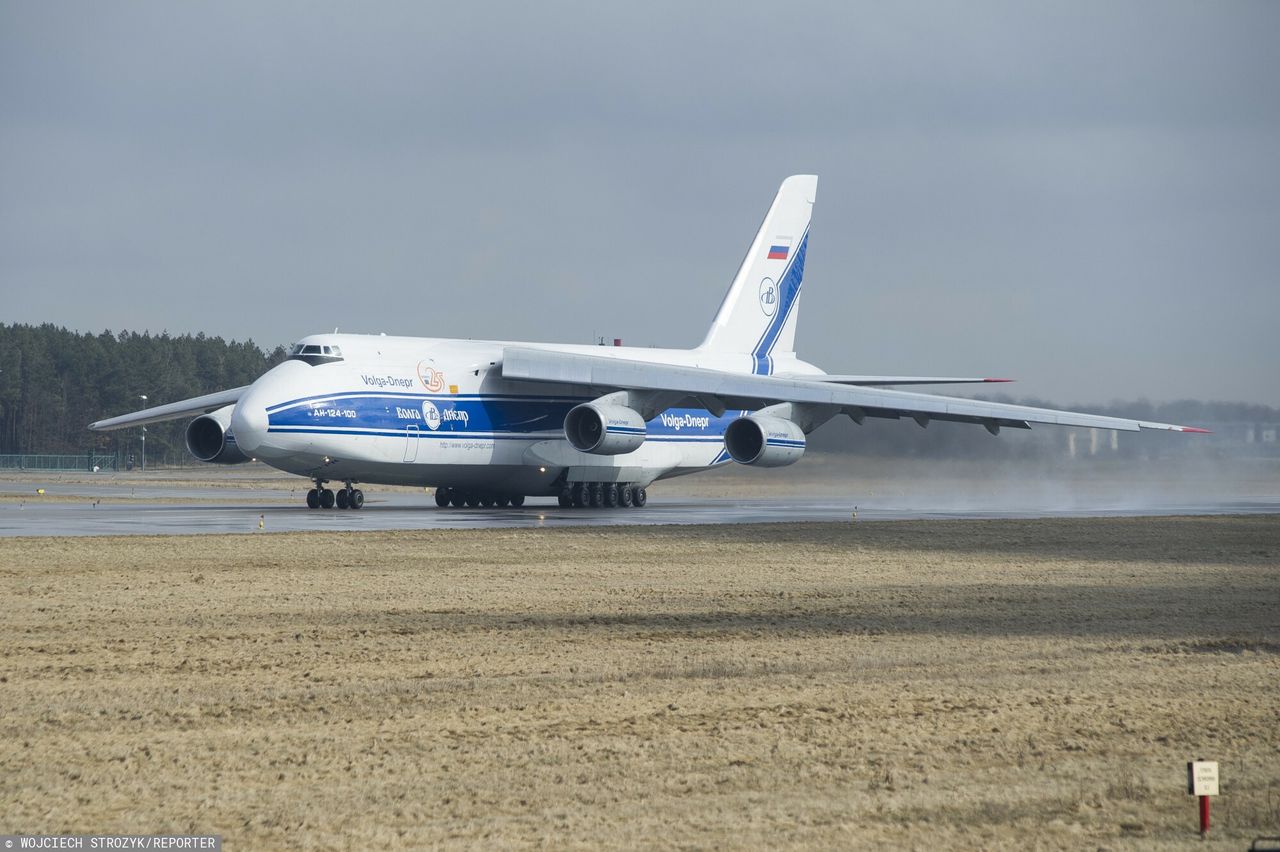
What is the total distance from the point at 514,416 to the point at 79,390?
91123 mm

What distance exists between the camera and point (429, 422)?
104ft

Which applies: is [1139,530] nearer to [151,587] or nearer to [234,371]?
[151,587]

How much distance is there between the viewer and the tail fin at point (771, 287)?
40.7m

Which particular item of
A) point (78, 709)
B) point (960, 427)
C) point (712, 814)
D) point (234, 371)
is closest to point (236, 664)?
point (78, 709)

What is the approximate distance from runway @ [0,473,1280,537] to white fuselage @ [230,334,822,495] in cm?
96

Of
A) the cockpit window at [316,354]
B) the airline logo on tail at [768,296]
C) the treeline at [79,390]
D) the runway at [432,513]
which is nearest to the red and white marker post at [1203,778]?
the runway at [432,513]

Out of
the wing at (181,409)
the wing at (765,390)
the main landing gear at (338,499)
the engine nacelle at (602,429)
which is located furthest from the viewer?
the wing at (181,409)

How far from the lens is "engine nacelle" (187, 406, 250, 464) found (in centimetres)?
3328

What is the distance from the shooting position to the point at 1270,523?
28250 millimetres

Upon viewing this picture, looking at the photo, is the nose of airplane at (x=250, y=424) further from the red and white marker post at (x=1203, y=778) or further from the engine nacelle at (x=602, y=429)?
the red and white marker post at (x=1203, y=778)

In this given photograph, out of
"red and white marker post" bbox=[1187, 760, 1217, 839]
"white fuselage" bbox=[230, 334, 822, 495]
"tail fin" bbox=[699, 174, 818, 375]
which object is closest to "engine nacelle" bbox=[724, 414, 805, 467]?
"white fuselage" bbox=[230, 334, 822, 495]

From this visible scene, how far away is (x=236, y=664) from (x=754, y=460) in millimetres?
22963

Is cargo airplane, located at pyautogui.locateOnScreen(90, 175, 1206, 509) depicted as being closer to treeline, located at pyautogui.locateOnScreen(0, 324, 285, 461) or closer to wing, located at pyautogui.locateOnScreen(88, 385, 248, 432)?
wing, located at pyautogui.locateOnScreen(88, 385, 248, 432)

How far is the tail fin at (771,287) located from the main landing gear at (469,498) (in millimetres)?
7270
